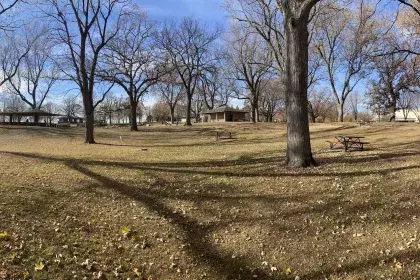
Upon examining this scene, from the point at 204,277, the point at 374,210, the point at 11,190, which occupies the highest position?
the point at 11,190

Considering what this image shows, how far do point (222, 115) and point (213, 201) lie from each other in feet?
193

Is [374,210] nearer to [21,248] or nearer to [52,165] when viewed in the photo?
[21,248]

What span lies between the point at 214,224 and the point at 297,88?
4728 mm

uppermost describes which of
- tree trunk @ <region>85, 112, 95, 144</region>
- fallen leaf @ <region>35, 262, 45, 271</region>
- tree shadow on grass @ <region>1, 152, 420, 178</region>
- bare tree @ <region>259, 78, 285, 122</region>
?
bare tree @ <region>259, 78, 285, 122</region>

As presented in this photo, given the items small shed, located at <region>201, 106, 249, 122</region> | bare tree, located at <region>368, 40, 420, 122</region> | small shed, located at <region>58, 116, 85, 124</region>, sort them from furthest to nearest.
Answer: small shed, located at <region>58, 116, 85, 124</region> → small shed, located at <region>201, 106, 249, 122</region> → bare tree, located at <region>368, 40, 420, 122</region>

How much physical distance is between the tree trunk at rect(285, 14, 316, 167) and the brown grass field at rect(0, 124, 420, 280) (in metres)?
0.56

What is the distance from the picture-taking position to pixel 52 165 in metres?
10.4

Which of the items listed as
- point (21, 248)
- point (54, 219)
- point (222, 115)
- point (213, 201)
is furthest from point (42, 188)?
point (222, 115)

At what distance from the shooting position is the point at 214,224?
6.32 m

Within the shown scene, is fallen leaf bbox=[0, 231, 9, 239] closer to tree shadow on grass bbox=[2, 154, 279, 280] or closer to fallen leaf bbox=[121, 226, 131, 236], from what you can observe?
fallen leaf bbox=[121, 226, 131, 236]

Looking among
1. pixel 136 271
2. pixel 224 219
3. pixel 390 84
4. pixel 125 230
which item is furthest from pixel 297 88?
pixel 390 84

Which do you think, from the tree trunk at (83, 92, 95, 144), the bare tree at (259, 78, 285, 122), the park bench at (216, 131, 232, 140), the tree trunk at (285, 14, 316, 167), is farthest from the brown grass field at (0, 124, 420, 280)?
the bare tree at (259, 78, 285, 122)

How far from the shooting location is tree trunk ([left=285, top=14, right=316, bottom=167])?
30.4 feet

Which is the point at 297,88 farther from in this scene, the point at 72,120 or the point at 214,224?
the point at 72,120
